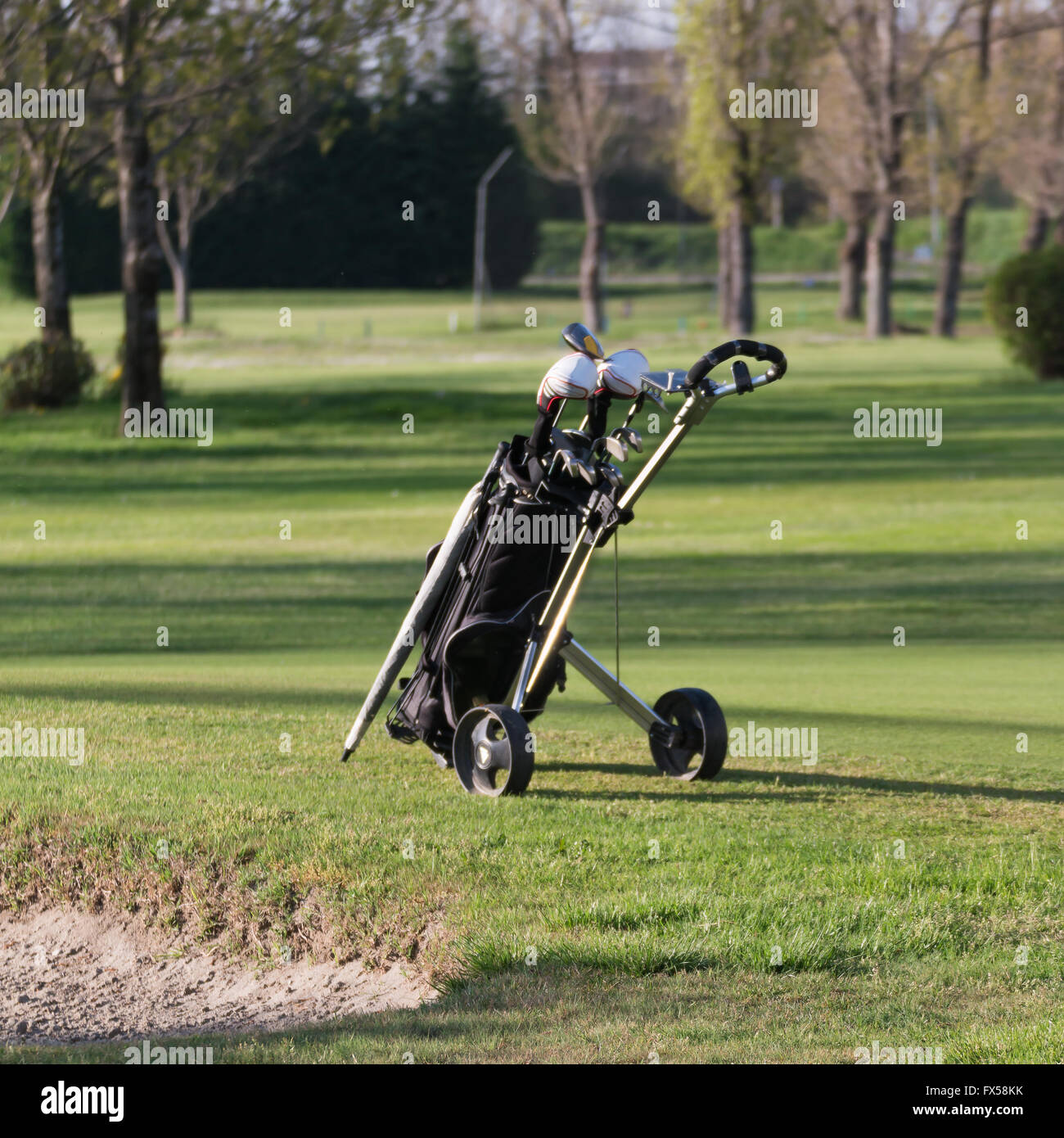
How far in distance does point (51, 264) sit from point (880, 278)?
30.9 metres

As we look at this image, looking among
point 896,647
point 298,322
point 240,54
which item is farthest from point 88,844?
point 298,322

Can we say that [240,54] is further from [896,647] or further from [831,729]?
[831,729]

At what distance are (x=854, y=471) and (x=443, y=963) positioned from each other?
76.1 feet

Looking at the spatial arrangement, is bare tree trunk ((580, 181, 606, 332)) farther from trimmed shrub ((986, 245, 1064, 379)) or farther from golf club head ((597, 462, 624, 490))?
golf club head ((597, 462, 624, 490))

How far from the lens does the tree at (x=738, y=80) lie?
42.7m

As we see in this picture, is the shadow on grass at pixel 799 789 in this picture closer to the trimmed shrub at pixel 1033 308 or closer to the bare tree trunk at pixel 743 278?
the trimmed shrub at pixel 1033 308

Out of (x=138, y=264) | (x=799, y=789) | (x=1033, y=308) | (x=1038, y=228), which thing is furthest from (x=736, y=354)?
(x=1038, y=228)

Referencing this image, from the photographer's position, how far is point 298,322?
70.2 meters

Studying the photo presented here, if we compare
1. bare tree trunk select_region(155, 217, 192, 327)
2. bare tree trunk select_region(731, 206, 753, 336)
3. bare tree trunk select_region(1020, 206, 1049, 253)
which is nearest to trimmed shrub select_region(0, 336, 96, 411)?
bare tree trunk select_region(731, 206, 753, 336)

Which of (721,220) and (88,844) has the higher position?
(721,220)

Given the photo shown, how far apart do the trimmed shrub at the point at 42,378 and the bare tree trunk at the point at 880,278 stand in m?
29.0

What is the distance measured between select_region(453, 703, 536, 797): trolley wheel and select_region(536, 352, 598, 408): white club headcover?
1.53 meters

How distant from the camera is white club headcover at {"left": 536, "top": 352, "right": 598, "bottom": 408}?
767 centimetres

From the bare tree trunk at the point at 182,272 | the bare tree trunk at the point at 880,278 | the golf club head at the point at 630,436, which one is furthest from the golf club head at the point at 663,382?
the bare tree trunk at the point at 182,272
